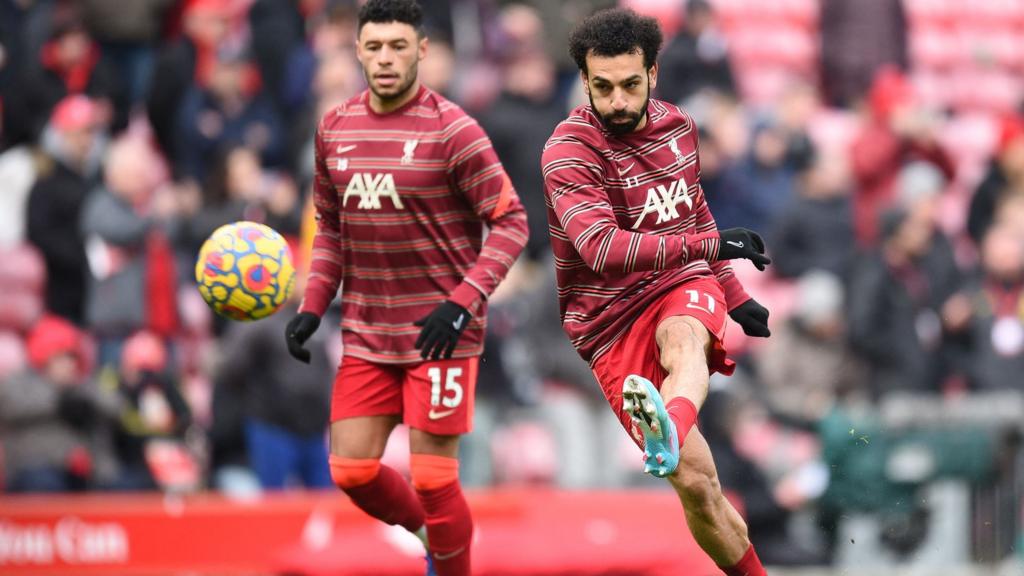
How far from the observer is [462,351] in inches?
331

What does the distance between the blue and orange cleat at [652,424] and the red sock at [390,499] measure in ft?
5.80

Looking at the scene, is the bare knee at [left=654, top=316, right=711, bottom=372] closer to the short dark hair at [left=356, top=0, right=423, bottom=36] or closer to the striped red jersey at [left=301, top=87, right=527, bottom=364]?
the striped red jersey at [left=301, top=87, right=527, bottom=364]

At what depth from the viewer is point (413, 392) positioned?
836 cm

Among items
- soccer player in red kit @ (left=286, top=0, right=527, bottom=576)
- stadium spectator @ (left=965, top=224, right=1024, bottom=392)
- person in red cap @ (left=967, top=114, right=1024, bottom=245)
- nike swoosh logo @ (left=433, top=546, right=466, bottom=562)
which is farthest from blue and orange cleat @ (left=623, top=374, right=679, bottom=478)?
person in red cap @ (left=967, top=114, right=1024, bottom=245)

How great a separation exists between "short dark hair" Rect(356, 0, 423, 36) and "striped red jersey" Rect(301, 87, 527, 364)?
35 centimetres

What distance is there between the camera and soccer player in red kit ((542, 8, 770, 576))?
7.41 m

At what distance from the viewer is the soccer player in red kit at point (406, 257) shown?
827 cm

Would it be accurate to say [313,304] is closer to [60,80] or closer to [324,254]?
[324,254]

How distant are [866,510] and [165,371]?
4894 mm

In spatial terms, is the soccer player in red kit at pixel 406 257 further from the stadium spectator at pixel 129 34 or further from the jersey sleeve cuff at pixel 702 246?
the stadium spectator at pixel 129 34

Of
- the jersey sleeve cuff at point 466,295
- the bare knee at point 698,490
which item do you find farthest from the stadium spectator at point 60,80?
the bare knee at point 698,490

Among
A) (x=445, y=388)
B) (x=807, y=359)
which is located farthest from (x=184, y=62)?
(x=445, y=388)

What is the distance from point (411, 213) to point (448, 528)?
1.42 metres

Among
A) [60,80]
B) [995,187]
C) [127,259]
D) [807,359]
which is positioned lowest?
[807,359]
